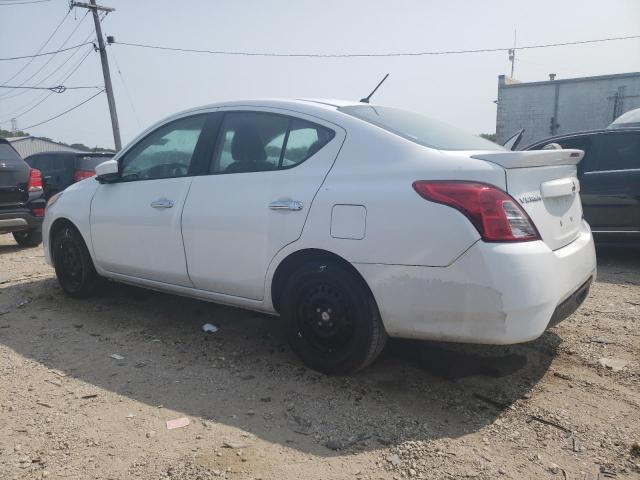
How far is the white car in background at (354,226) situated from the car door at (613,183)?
308cm

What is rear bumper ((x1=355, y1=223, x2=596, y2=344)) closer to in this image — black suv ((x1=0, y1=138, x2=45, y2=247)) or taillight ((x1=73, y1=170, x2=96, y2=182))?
black suv ((x1=0, y1=138, x2=45, y2=247))

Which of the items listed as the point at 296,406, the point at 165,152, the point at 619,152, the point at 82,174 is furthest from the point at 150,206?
the point at 82,174

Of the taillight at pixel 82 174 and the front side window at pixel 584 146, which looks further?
the taillight at pixel 82 174

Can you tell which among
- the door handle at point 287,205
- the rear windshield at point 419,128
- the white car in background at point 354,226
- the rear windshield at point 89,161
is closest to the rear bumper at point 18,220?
the rear windshield at point 89,161

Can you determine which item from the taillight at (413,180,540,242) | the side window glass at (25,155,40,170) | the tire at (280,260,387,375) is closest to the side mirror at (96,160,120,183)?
the tire at (280,260,387,375)

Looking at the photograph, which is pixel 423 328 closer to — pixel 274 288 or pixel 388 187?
pixel 388 187

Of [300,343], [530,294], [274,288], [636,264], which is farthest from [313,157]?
[636,264]

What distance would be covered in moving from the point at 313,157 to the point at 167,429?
168 cm

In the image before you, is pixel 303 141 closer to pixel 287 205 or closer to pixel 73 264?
pixel 287 205

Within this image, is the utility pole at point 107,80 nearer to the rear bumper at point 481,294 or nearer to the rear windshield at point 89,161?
the rear windshield at point 89,161

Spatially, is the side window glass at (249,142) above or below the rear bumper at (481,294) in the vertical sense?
above

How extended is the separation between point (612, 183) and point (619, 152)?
0.43 m

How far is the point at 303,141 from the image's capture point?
315 cm

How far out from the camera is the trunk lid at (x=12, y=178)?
712 cm
